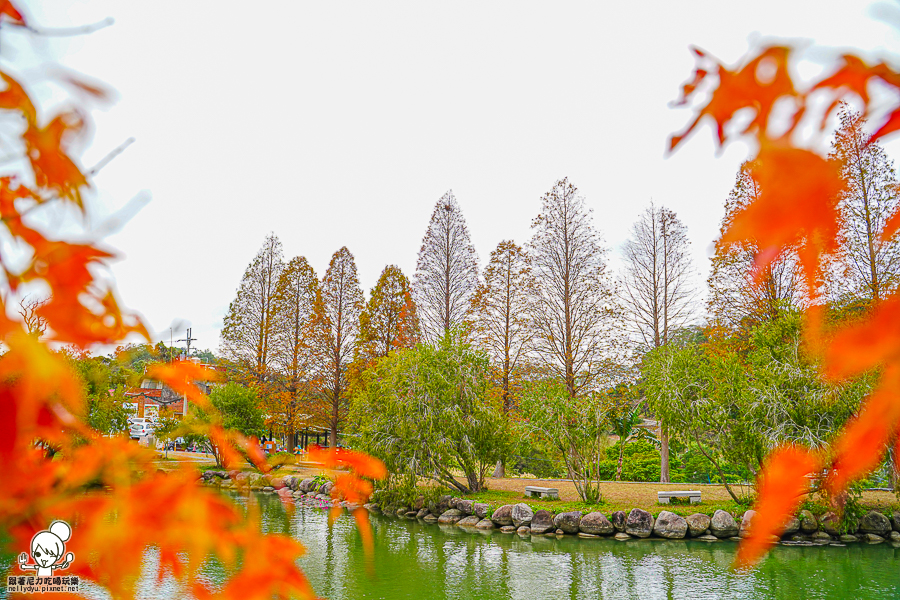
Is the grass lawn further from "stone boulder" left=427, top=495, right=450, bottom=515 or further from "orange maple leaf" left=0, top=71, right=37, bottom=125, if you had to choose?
"orange maple leaf" left=0, top=71, right=37, bottom=125

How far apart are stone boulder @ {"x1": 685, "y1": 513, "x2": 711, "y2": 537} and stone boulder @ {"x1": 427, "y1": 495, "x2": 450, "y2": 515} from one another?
536 centimetres

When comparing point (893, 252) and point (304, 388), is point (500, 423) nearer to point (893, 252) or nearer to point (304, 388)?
point (893, 252)

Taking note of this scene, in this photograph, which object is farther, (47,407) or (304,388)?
(304,388)

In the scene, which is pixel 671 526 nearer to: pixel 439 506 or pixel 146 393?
pixel 439 506

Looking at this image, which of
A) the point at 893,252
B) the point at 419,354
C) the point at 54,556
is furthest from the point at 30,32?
the point at 893,252

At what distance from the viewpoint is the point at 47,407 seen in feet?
1.57

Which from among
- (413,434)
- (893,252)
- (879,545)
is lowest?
(879,545)

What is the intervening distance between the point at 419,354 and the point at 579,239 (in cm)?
787

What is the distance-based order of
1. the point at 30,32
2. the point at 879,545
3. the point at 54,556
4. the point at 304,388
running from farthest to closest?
the point at 304,388 → the point at 879,545 → the point at 54,556 → the point at 30,32

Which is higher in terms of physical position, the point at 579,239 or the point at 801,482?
the point at 579,239

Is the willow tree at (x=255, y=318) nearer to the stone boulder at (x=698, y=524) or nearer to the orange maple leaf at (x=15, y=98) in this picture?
the stone boulder at (x=698, y=524)

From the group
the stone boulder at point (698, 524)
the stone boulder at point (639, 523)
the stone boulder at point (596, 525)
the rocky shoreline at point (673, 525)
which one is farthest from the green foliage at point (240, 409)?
the stone boulder at point (698, 524)

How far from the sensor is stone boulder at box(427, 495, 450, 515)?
45.4 feet

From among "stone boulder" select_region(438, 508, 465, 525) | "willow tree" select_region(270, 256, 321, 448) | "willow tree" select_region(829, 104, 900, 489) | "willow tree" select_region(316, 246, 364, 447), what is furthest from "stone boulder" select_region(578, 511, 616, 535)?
"willow tree" select_region(270, 256, 321, 448)
